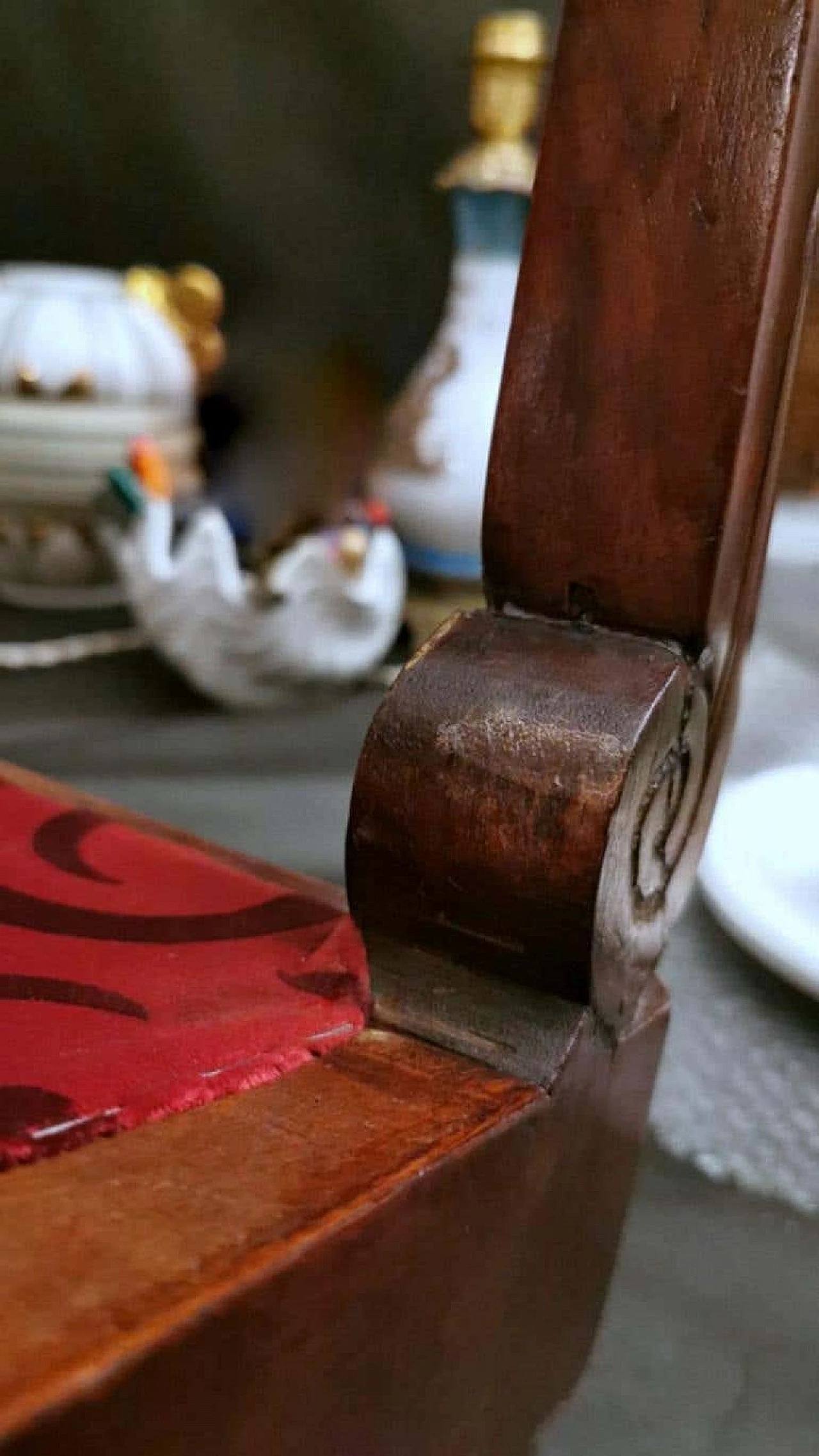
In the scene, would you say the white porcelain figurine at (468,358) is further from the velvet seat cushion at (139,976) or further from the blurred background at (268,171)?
the velvet seat cushion at (139,976)

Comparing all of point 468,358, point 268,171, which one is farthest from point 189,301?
point 468,358

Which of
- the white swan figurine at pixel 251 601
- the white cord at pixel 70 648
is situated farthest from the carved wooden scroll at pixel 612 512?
the white cord at pixel 70 648

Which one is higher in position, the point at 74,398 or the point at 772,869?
the point at 74,398

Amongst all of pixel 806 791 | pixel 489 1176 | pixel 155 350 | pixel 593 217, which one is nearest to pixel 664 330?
pixel 593 217

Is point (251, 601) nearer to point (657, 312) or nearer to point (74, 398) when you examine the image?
point (74, 398)

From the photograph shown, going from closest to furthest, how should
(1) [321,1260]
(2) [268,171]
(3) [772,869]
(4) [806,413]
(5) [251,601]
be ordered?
(1) [321,1260] → (4) [806,413] → (3) [772,869] → (5) [251,601] → (2) [268,171]

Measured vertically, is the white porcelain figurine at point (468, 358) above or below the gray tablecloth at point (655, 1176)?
above

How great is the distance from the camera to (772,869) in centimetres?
46

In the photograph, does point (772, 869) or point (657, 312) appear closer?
point (657, 312)

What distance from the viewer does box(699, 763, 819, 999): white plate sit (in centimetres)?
39

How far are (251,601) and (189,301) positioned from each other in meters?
0.28

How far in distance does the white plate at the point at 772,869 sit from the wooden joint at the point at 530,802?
16 cm

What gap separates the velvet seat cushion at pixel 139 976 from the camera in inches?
7.6

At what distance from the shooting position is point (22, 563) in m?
0.82
